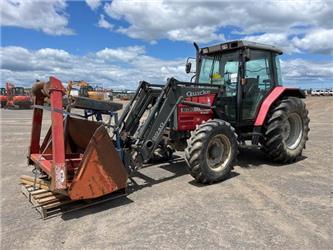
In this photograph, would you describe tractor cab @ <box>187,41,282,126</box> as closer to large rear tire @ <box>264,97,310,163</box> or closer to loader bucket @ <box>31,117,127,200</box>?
large rear tire @ <box>264,97,310,163</box>

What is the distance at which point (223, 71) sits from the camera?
313 inches

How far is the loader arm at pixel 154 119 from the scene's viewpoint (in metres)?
6.08

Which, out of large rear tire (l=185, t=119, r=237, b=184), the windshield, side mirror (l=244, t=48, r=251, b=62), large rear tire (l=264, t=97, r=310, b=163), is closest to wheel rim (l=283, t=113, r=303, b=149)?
large rear tire (l=264, t=97, r=310, b=163)

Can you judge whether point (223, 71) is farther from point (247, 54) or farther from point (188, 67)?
point (188, 67)

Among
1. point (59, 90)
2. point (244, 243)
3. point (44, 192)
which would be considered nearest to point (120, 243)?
point (244, 243)

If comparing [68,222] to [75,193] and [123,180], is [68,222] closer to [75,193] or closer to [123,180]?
[75,193]

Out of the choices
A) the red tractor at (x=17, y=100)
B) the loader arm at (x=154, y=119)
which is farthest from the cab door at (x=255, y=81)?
the red tractor at (x=17, y=100)

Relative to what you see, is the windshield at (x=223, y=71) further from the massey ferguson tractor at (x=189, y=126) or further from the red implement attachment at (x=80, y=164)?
the red implement attachment at (x=80, y=164)

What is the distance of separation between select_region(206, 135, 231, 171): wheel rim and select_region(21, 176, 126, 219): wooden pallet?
1783 mm

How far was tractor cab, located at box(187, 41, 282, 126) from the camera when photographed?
301 inches

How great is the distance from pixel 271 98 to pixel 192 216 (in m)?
4.08

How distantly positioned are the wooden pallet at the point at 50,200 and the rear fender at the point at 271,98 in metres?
3.54

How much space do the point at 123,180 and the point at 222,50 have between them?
3929 millimetres

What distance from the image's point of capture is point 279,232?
4.41 metres
